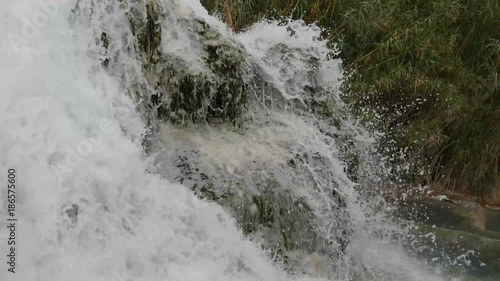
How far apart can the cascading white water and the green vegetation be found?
203 centimetres

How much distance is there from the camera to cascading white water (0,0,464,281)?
2463 millimetres

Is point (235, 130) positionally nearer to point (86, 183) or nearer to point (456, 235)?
point (86, 183)

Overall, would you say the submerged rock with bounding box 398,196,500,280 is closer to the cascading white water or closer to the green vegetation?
the green vegetation

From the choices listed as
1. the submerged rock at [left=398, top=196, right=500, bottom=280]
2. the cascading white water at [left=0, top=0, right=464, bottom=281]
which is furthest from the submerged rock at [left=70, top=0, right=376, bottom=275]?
the submerged rock at [left=398, top=196, right=500, bottom=280]

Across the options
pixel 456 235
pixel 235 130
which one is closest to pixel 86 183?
pixel 235 130

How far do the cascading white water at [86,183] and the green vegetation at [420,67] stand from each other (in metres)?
2.03

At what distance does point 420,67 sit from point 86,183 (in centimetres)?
313

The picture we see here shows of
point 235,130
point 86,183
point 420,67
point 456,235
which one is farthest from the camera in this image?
point 420,67

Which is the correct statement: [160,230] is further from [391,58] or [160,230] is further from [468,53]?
[468,53]

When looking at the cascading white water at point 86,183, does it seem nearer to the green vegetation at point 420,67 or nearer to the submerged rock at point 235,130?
the submerged rock at point 235,130

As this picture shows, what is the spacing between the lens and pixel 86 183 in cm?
259

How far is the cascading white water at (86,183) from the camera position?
2.46 meters

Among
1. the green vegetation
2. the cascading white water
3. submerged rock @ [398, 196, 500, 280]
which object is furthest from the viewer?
the green vegetation

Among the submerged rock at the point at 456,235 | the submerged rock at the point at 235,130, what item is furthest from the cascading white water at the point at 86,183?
the submerged rock at the point at 456,235
